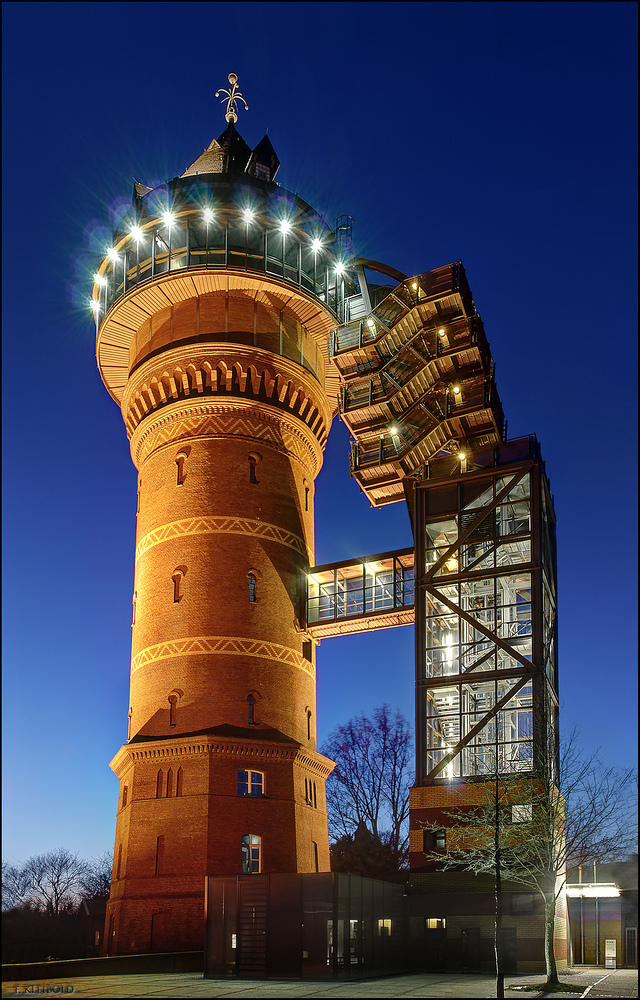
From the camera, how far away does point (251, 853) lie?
119 feet

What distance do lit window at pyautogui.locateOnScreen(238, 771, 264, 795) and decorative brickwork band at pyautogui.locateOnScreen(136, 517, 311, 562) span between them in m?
9.21

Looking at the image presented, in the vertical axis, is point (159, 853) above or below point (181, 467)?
below

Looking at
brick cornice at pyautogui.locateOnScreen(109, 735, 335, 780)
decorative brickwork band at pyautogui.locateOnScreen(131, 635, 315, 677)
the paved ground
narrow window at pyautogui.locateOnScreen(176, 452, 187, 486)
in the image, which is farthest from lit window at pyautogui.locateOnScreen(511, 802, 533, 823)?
narrow window at pyautogui.locateOnScreen(176, 452, 187, 486)

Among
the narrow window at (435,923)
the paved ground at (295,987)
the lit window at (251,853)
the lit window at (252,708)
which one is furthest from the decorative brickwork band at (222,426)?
the paved ground at (295,987)

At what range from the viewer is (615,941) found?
45.9 meters

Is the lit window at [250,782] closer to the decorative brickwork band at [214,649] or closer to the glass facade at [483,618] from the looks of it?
the decorative brickwork band at [214,649]

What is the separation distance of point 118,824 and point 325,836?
8043 mm

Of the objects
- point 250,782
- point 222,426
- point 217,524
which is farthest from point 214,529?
point 250,782

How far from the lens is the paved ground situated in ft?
80.0

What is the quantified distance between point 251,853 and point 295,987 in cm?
1054

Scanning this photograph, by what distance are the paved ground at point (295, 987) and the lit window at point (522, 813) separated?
548 cm

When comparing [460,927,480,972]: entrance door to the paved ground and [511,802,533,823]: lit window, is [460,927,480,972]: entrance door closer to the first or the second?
the paved ground

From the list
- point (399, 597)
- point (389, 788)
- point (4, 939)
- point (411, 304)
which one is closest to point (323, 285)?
point (411, 304)

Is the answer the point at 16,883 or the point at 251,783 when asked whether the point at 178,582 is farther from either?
the point at 16,883
